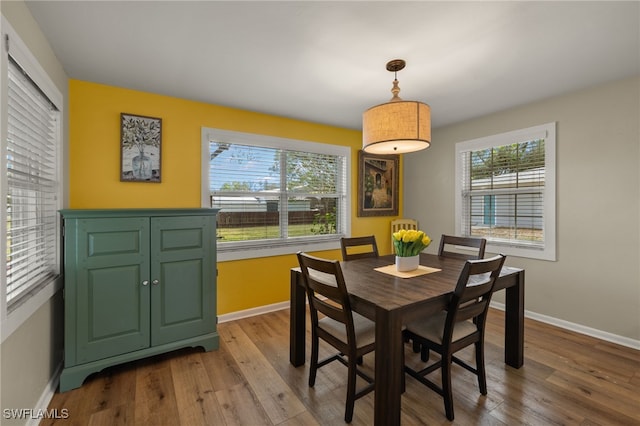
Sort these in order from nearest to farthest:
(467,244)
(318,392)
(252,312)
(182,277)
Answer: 1. (318,392)
2. (182,277)
3. (467,244)
4. (252,312)

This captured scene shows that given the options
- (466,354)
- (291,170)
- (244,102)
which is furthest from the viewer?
(291,170)

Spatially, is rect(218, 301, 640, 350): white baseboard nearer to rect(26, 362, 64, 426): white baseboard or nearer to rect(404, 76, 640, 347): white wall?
rect(404, 76, 640, 347): white wall

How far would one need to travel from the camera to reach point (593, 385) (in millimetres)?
1995

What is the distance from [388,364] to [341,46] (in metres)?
1.99

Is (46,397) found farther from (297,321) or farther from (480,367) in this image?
(480,367)

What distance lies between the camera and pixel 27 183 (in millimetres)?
1687

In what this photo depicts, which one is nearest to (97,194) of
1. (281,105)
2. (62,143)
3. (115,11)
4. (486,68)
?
(62,143)

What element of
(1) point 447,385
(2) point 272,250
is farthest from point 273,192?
(1) point 447,385

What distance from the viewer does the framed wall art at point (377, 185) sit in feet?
13.7

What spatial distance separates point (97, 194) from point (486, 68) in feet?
11.3

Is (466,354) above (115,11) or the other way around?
the other way around

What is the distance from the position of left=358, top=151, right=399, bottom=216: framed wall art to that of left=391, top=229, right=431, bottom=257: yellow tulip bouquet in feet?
6.43

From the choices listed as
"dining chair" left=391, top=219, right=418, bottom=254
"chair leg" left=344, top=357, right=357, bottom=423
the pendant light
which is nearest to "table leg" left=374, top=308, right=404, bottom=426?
"chair leg" left=344, top=357, right=357, bottom=423

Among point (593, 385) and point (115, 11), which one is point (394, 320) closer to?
point (593, 385)
